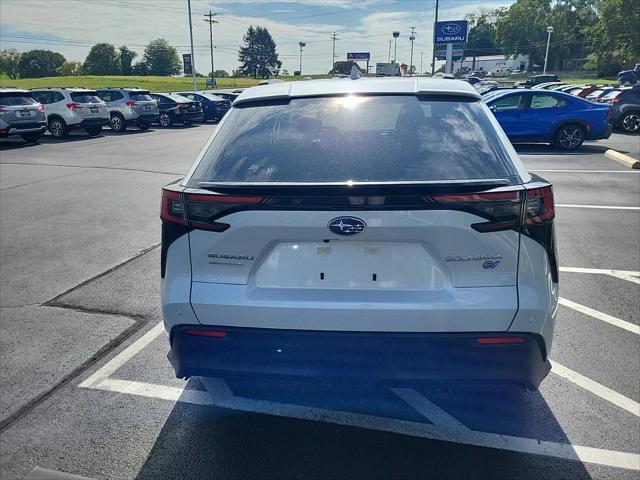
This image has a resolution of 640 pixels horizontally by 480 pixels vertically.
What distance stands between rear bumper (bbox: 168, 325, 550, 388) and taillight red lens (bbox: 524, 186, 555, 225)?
53 cm

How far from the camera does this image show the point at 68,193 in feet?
31.2

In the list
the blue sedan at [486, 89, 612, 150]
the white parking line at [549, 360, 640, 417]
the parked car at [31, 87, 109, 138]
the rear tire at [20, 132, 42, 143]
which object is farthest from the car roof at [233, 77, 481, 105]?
the parked car at [31, 87, 109, 138]

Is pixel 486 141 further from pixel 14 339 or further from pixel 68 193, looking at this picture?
pixel 68 193

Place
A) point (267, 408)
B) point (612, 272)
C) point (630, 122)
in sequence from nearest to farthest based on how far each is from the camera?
1. point (267, 408)
2. point (612, 272)
3. point (630, 122)

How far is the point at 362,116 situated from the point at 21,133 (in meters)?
18.3

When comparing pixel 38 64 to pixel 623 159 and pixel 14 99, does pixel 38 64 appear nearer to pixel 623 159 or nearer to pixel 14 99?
pixel 14 99

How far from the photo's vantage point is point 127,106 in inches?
880

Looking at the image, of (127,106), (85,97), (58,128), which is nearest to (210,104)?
(127,106)

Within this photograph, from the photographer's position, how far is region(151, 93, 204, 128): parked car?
24828 mm

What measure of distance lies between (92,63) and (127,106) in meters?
128

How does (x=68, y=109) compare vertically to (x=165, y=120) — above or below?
above

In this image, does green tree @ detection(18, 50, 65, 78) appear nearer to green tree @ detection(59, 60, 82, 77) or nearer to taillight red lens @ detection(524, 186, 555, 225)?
green tree @ detection(59, 60, 82, 77)

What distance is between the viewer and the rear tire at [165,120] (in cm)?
2502

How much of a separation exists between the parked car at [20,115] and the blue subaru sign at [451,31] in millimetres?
31209
